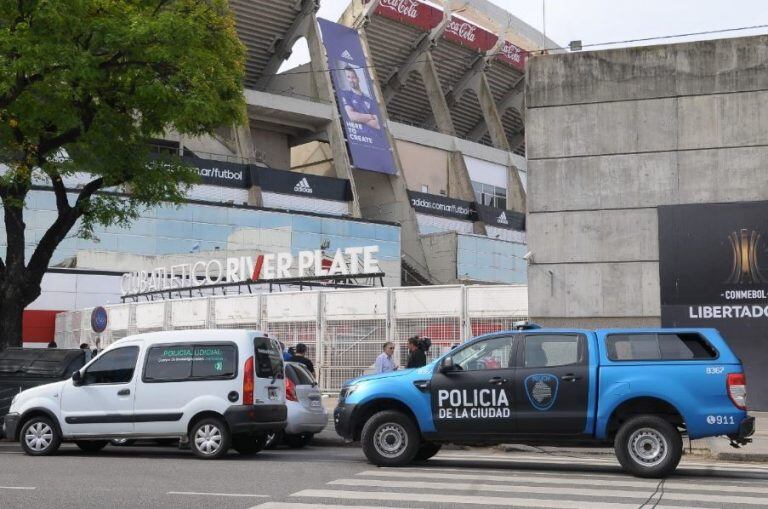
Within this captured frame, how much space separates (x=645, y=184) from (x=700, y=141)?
1259mm

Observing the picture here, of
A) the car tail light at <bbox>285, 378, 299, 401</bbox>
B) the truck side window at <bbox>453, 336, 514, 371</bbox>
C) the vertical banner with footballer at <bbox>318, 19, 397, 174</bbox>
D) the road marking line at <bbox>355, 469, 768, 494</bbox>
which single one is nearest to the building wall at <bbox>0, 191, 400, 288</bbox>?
the vertical banner with footballer at <bbox>318, 19, 397, 174</bbox>

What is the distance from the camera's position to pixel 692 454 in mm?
14477

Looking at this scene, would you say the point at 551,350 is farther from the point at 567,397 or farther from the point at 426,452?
the point at 426,452

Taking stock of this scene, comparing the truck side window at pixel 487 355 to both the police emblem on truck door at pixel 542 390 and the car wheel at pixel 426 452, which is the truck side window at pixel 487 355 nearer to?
the police emblem on truck door at pixel 542 390

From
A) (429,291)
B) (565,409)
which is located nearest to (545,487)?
(565,409)

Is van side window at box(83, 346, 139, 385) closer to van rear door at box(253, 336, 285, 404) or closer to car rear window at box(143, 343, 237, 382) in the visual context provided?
car rear window at box(143, 343, 237, 382)

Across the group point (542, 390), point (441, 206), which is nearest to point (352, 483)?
point (542, 390)

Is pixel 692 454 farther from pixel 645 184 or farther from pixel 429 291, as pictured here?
pixel 429 291

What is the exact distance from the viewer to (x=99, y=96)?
59.7 feet

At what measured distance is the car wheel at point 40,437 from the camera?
14.1 meters

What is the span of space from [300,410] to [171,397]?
2.30 meters

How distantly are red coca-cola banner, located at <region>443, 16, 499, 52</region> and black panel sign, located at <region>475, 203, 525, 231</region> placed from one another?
12.3m

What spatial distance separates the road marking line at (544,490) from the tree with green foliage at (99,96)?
29.7 feet

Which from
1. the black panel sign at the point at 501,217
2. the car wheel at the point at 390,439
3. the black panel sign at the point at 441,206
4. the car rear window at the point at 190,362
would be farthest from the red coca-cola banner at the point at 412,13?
the car wheel at the point at 390,439
